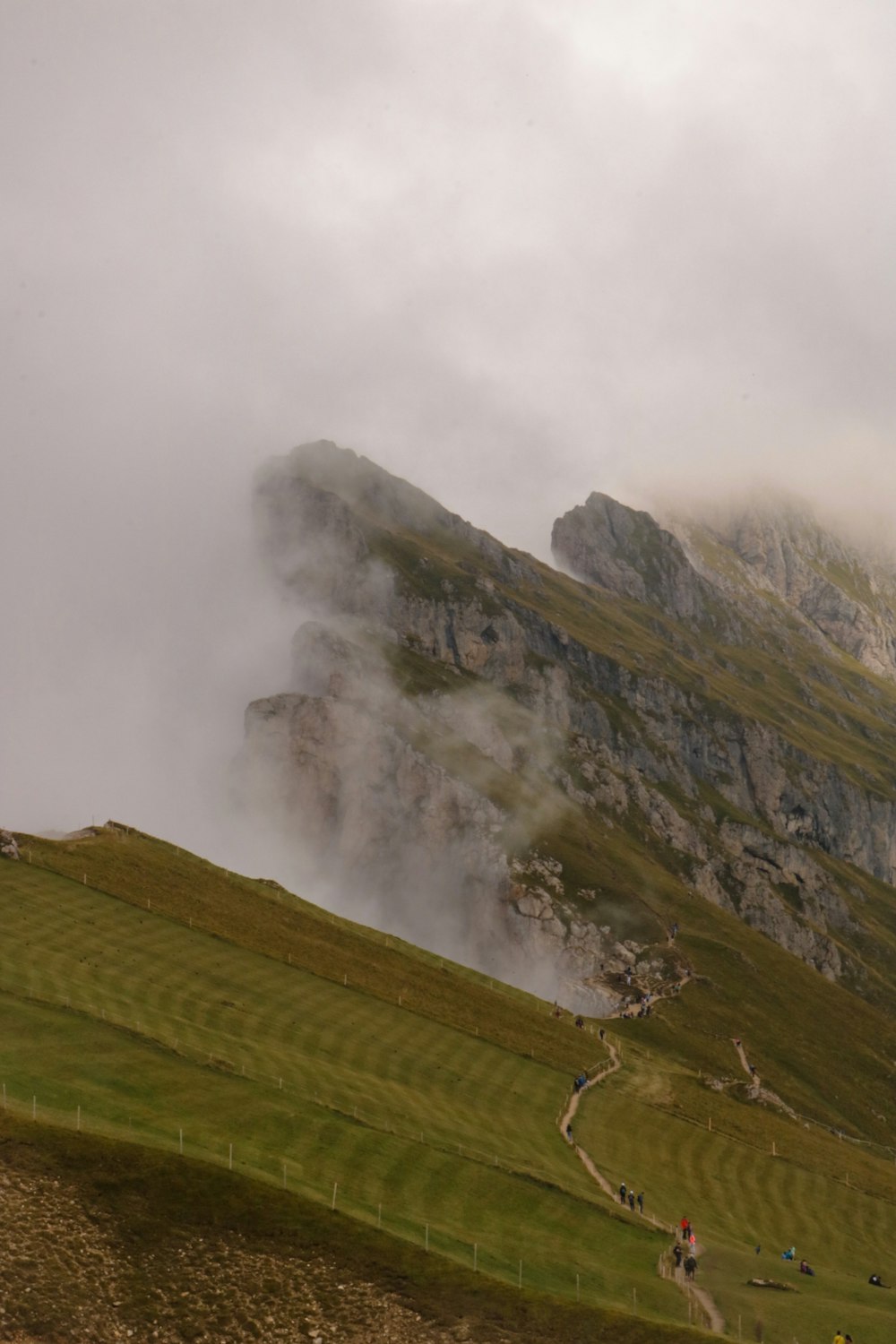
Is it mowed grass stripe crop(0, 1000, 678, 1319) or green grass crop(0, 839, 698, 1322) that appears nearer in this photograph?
mowed grass stripe crop(0, 1000, 678, 1319)

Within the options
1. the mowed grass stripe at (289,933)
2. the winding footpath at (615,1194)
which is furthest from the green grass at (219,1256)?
the mowed grass stripe at (289,933)

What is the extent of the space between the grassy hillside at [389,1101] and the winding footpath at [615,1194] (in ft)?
2.98

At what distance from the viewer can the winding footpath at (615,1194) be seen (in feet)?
191

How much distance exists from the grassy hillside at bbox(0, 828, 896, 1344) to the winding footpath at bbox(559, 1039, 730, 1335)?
2.98ft

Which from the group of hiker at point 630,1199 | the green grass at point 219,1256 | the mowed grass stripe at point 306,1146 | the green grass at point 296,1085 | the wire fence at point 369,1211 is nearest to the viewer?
the green grass at point 219,1256

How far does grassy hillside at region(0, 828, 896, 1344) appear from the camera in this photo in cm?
5841

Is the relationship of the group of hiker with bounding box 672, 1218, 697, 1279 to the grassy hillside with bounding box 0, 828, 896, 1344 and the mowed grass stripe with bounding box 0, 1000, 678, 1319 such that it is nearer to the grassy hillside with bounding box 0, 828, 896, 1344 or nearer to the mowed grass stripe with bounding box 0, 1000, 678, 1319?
the grassy hillside with bounding box 0, 828, 896, 1344

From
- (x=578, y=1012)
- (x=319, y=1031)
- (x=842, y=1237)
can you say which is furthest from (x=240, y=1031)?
(x=578, y=1012)

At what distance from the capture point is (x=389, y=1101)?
265 ft

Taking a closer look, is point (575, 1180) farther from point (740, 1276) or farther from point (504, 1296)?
point (504, 1296)

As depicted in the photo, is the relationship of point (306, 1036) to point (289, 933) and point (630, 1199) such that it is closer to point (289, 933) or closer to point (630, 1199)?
point (630, 1199)

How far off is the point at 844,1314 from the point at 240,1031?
45581mm

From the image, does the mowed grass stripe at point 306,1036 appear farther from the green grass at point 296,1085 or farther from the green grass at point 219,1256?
the green grass at point 219,1256

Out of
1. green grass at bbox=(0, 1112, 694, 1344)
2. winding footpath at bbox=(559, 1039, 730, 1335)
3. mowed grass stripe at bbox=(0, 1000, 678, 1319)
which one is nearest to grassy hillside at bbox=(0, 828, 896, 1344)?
mowed grass stripe at bbox=(0, 1000, 678, 1319)
